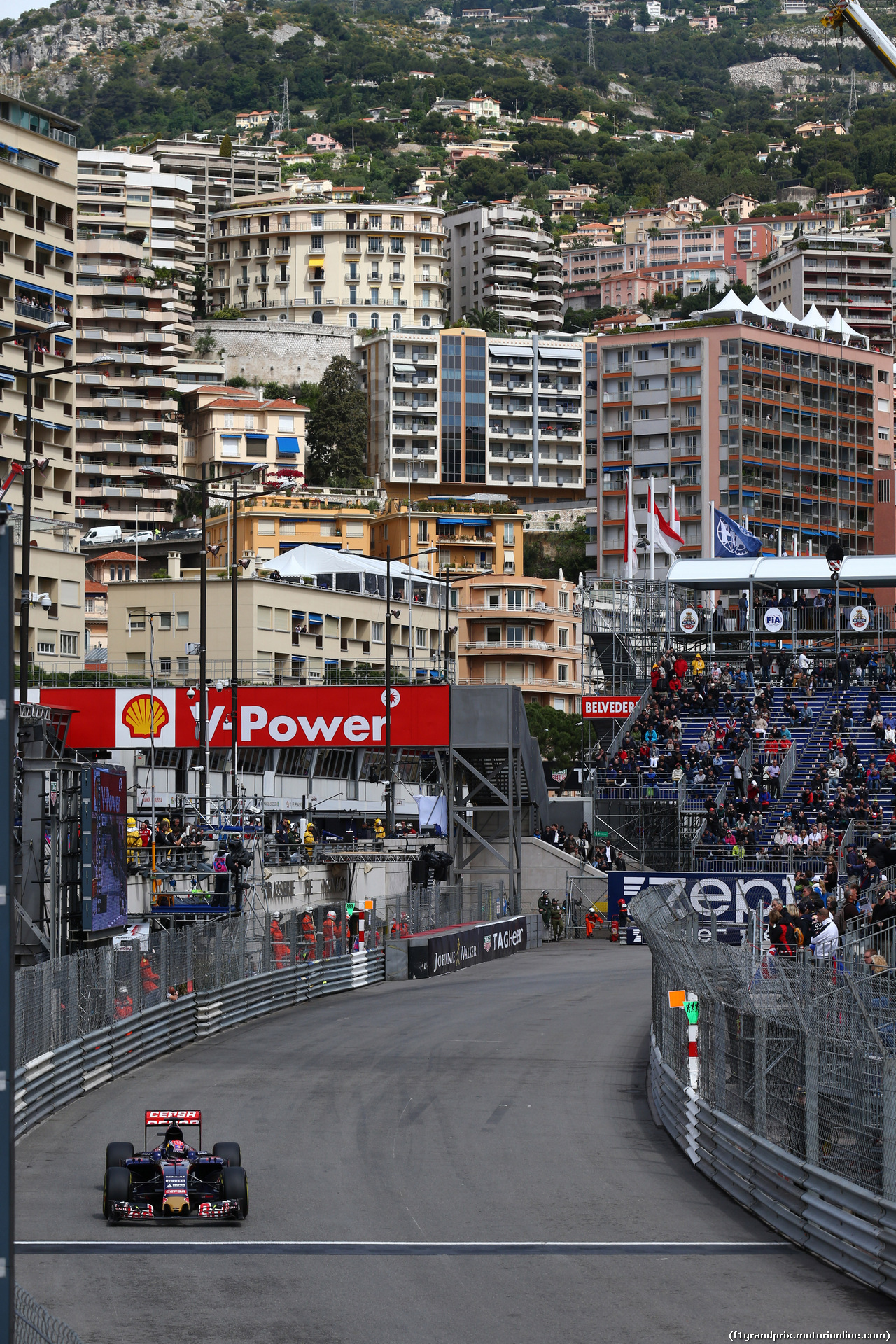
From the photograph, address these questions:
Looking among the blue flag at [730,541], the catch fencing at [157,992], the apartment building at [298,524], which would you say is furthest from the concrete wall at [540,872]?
the apartment building at [298,524]

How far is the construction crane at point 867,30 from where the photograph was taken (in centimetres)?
2103

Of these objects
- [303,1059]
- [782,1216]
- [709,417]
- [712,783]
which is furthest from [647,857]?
[709,417]

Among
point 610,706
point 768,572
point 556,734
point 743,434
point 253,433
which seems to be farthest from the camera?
point 253,433

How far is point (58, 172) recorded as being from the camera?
96.2 metres

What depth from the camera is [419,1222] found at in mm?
15539

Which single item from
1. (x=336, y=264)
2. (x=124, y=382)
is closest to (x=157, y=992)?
(x=124, y=382)

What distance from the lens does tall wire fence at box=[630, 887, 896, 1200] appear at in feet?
42.2

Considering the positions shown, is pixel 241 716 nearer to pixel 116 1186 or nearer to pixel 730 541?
pixel 730 541

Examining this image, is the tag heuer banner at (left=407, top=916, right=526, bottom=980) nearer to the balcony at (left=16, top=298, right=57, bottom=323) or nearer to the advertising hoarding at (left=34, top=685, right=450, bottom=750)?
the advertising hoarding at (left=34, top=685, right=450, bottom=750)

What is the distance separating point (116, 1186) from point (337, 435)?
145061mm

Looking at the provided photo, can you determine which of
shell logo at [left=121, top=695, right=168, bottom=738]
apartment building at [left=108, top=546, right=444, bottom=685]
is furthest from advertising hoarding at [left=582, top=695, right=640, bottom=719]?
apartment building at [left=108, top=546, right=444, bottom=685]

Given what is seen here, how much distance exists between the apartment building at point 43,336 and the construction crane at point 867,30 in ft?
221

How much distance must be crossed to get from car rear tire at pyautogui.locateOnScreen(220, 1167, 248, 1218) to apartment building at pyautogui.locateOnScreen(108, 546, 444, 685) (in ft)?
208

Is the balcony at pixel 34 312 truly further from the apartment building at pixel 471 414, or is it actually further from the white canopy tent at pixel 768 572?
the apartment building at pixel 471 414
